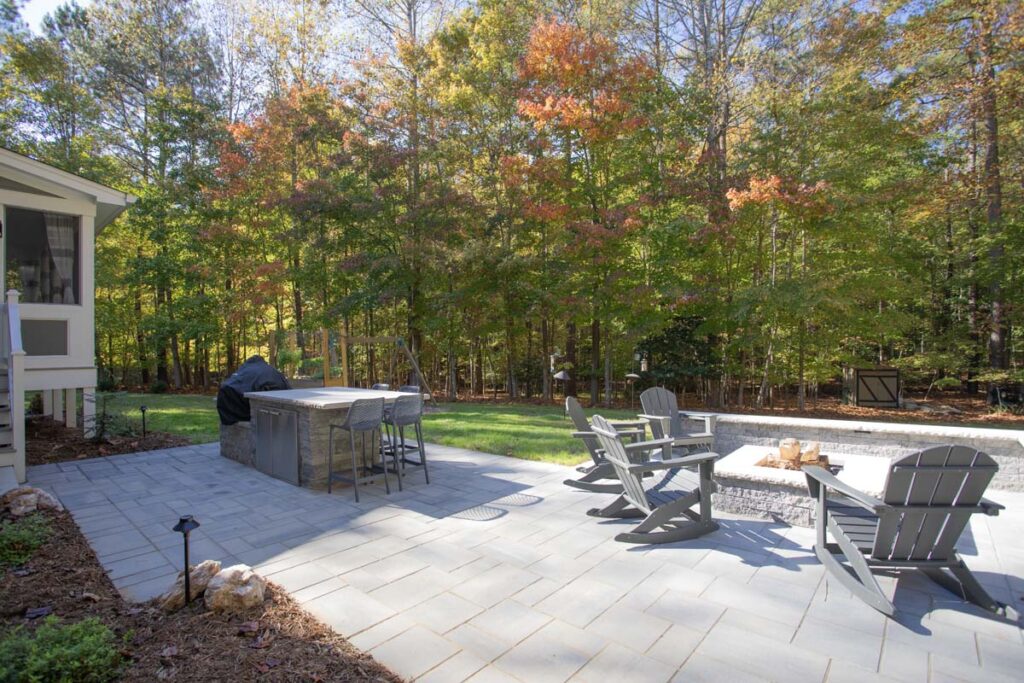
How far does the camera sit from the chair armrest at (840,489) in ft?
8.31

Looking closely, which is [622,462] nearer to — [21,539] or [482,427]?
[21,539]

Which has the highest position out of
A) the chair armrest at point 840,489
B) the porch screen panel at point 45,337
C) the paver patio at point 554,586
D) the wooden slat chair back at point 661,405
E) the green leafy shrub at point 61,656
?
the porch screen panel at point 45,337

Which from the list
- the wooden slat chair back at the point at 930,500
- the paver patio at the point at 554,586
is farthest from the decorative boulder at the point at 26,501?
the wooden slat chair back at the point at 930,500

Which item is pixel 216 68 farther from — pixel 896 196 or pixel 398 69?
pixel 896 196

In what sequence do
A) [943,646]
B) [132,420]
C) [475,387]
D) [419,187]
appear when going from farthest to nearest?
[475,387] → [419,187] → [132,420] → [943,646]

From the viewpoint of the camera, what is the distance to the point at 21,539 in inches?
131

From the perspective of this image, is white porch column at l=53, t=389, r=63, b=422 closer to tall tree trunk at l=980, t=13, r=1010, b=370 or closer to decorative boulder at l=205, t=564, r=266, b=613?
decorative boulder at l=205, t=564, r=266, b=613

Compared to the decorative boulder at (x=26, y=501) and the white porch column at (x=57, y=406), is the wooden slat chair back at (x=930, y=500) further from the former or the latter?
the white porch column at (x=57, y=406)

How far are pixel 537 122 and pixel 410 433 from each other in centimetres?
791

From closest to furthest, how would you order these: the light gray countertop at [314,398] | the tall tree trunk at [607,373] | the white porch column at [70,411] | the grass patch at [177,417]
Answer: the light gray countertop at [314,398]
the grass patch at [177,417]
the white porch column at [70,411]
the tall tree trunk at [607,373]

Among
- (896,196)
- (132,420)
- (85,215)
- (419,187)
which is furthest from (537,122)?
(132,420)

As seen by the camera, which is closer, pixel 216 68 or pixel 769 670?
pixel 769 670

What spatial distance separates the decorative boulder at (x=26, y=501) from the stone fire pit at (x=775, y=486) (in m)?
5.24

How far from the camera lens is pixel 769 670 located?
210 centimetres
